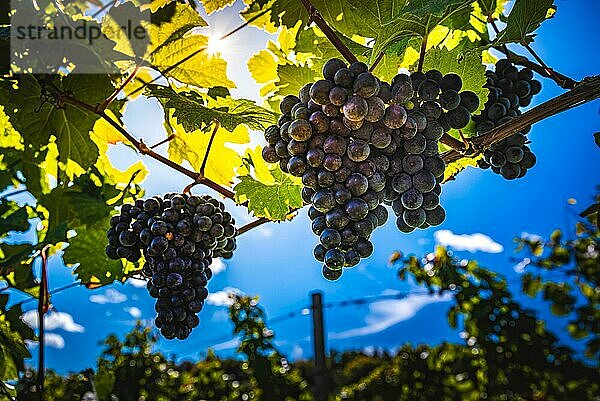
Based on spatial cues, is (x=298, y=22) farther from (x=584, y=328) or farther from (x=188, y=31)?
(x=584, y=328)

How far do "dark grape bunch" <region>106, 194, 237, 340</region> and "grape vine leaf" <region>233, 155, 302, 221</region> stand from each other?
0.14 metres

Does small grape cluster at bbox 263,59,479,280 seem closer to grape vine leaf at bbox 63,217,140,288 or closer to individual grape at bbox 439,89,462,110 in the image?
individual grape at bbox 439,89,462,110

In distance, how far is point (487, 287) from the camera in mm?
4609

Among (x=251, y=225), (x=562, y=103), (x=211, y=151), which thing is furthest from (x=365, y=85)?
(x=211, y=151)

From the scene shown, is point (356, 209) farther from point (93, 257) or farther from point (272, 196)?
point (93, 257)

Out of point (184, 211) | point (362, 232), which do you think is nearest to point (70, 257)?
point (184, 211)

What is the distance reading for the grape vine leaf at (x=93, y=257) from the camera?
193cm

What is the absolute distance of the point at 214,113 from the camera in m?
1.41

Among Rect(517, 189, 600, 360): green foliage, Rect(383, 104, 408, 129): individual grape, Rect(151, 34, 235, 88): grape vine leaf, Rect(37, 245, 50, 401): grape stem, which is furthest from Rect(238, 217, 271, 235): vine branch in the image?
Rect(517, 189, 600, 360): green foliage

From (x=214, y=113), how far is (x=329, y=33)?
14.9 inches

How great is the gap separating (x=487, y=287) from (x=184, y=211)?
375 centimetres

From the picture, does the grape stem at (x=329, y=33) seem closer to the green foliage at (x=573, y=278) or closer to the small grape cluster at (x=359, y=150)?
the small grape cluster at (x=359, y=150)

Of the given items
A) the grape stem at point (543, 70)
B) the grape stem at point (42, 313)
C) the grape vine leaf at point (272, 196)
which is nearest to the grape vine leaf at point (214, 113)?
the grape vine leaf at point (272, 196)

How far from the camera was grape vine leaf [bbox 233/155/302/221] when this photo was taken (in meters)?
1.36
